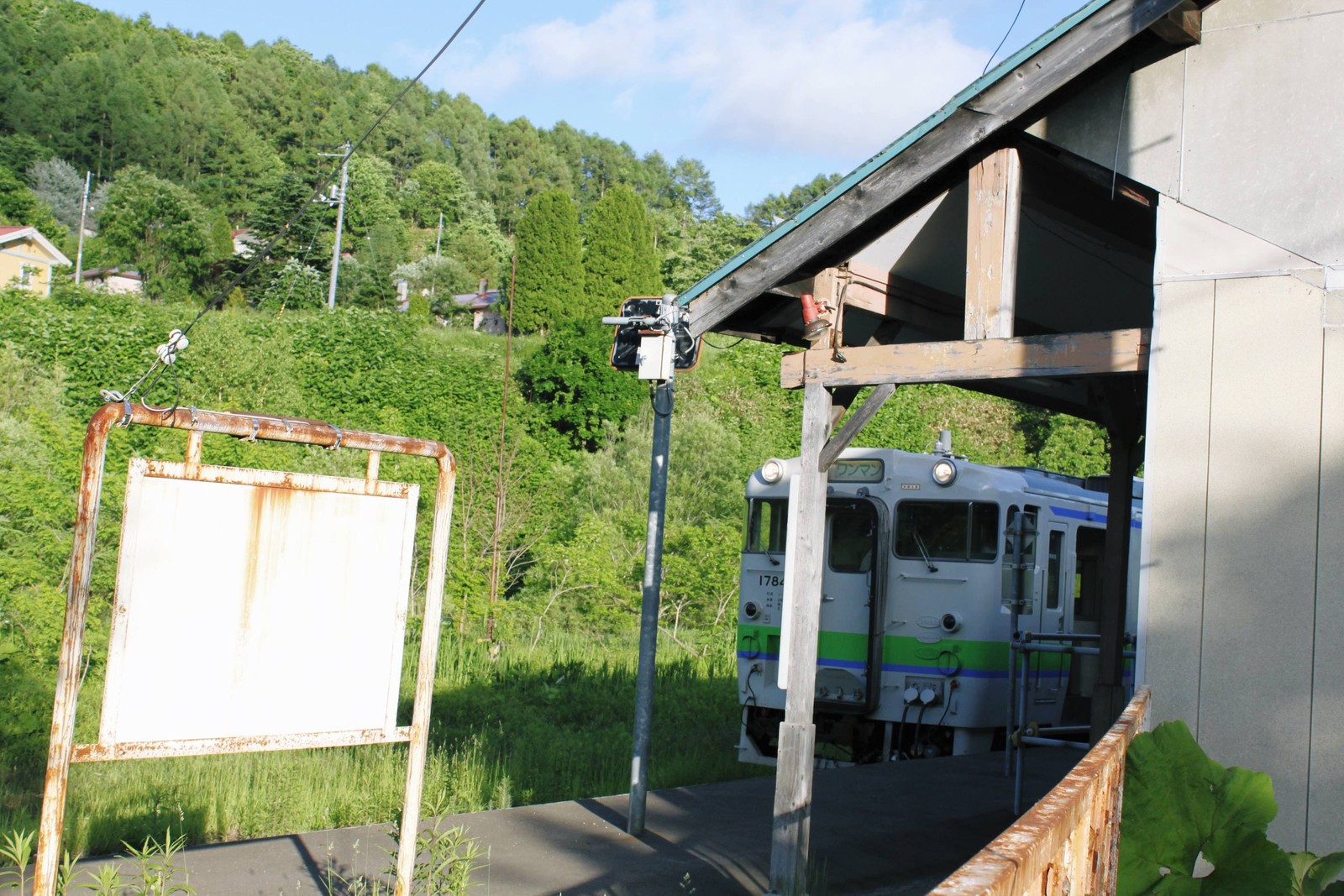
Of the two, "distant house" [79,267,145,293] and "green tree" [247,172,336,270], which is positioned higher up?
"green tree" [247,172,336,270]

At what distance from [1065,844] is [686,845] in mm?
5104

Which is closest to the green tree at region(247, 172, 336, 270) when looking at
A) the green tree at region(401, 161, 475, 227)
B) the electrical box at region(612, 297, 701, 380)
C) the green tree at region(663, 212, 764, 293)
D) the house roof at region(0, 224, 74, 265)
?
the house roof at region(0, 224, 74, 265)

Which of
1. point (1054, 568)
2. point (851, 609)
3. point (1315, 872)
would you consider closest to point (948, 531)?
point (851, 609)

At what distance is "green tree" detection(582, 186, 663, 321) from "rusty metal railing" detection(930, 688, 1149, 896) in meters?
47.2

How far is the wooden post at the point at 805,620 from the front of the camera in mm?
6383

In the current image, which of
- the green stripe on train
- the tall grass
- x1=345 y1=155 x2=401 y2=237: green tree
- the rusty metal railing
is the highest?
x1=345 y1=155 x2=401 y2=237: green tree

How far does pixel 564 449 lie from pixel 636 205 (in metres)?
20.8

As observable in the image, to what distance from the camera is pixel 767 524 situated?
38.3ft

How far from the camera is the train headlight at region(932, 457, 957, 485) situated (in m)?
10.9

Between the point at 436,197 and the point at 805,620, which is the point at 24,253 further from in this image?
the point at 805,620

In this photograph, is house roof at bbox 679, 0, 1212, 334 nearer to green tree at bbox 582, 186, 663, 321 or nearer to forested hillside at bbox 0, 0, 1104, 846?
forested hillside at bbox 0, 0, 1104, 846

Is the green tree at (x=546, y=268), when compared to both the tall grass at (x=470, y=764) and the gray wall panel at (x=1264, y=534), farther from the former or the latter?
the gray wall panel at (x=1264, y=534)

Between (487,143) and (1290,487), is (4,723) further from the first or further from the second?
(487,143)

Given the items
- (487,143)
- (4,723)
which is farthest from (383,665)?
(487,143)
